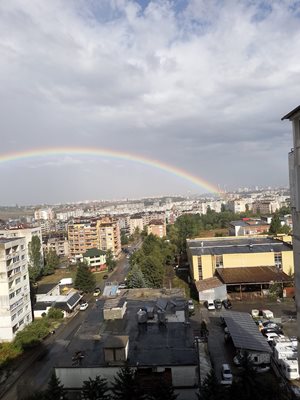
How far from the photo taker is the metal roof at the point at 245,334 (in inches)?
337

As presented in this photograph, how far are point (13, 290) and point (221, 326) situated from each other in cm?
703

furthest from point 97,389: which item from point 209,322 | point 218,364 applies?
point 209,322

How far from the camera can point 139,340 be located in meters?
7.64

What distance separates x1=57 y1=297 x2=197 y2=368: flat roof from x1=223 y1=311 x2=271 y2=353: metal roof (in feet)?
5.17

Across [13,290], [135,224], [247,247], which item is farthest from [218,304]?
[135,224]

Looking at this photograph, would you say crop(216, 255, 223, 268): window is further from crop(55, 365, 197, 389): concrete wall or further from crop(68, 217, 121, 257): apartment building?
crop(68, 217, 121, 257): apartment building

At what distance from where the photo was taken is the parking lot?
898 cm

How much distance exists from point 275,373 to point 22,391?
5.91 meters

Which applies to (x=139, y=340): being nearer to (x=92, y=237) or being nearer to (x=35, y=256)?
(x=35, y=256)

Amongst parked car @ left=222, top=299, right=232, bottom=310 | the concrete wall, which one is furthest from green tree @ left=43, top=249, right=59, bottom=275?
the concrete wall

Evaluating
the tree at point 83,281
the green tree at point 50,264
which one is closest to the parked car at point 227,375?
the tree at point 83,281

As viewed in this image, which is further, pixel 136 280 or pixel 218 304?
pixel 136 280

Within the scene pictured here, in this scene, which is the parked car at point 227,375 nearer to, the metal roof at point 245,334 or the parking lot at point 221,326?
the parking lot at point 221,326

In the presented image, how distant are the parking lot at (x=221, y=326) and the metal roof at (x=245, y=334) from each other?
0.42 meters
